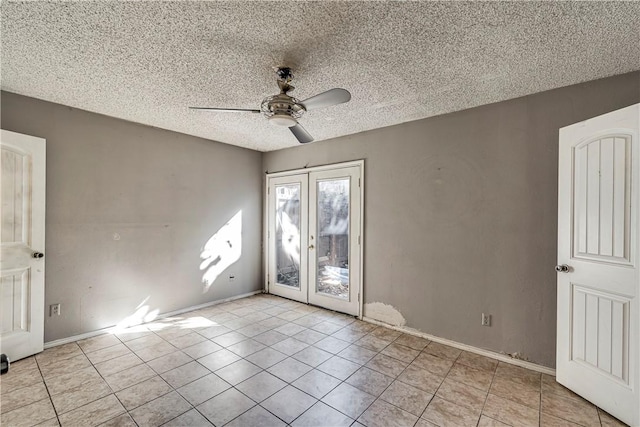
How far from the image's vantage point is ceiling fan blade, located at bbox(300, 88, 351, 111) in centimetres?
203

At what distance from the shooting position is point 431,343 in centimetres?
320

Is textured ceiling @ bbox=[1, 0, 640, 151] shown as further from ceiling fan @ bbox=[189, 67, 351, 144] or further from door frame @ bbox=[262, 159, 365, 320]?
door frame @ bbox=[262, 159, 365, 320]

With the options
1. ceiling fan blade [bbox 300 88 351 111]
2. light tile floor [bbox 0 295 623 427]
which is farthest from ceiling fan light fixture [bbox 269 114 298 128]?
Answer: light tile floor [bbox 0 295 623 427]

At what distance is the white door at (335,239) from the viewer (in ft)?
13.1

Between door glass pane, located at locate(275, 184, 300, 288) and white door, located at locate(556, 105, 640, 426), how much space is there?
3.38 metres

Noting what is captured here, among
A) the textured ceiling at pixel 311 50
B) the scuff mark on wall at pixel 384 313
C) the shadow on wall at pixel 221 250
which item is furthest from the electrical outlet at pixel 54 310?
the scuff mark on wall at pixel 384 313

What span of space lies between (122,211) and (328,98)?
304 cm

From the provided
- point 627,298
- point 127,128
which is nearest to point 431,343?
point 627,298

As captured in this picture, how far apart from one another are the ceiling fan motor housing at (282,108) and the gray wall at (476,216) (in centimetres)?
182

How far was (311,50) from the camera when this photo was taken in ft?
6.61

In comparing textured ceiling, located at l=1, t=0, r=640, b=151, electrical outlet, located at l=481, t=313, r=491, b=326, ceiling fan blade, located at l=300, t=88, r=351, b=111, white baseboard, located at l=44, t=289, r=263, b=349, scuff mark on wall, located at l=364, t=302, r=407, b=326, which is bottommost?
white baseboard, located at l=44, t=289, r=263, b=349

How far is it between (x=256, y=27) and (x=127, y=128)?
2.71 meters

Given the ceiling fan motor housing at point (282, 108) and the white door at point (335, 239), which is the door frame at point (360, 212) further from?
the ceiling fan motor housing at point (282, 108)

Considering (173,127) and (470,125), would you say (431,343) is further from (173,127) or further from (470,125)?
(173,127)
